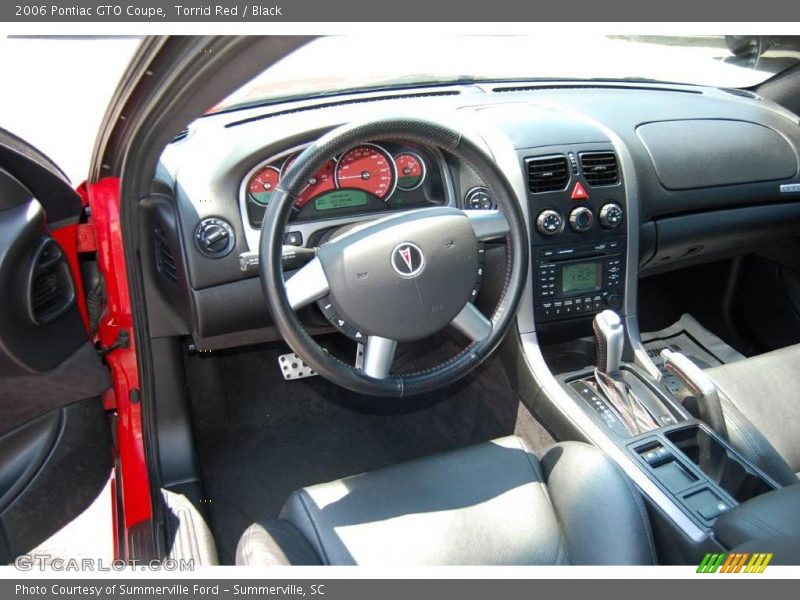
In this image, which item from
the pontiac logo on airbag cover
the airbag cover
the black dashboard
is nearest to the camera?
the pontiac logo on airbag cover

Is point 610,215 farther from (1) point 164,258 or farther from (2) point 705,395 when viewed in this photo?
(1) point 164,258

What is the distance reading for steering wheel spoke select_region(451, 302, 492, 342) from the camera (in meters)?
1.71

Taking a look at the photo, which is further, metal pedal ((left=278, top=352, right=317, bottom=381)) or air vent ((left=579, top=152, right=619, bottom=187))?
metal pedal ((left=278, top=352, right=317, bottom=381))

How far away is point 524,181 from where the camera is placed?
6.84 ft

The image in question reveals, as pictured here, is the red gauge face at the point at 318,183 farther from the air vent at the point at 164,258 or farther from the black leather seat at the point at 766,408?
the black leather seat at the point at 766,408

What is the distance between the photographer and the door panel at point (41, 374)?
5.57ft

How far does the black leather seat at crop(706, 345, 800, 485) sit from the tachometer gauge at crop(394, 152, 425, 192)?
1.07m

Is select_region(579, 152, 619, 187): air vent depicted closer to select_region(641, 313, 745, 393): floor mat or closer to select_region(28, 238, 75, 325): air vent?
select_region(641, 313, 745, 393): floor mat

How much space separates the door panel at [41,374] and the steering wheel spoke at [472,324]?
1.04m

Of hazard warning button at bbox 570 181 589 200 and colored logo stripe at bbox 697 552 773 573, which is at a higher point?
hazard warning button at bbox 570 181 589 200

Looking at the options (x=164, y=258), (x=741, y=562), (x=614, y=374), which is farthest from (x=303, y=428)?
(x=741, y=562)

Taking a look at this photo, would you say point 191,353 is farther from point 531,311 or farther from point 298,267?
point 531,311

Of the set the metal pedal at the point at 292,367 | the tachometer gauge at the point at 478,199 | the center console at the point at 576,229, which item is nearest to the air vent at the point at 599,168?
the center console at the point at 576,229

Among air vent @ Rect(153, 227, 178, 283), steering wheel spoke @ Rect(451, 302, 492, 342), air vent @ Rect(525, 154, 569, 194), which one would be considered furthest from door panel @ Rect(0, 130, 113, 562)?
air vent @ Rect(525, 154, 569, 194)
